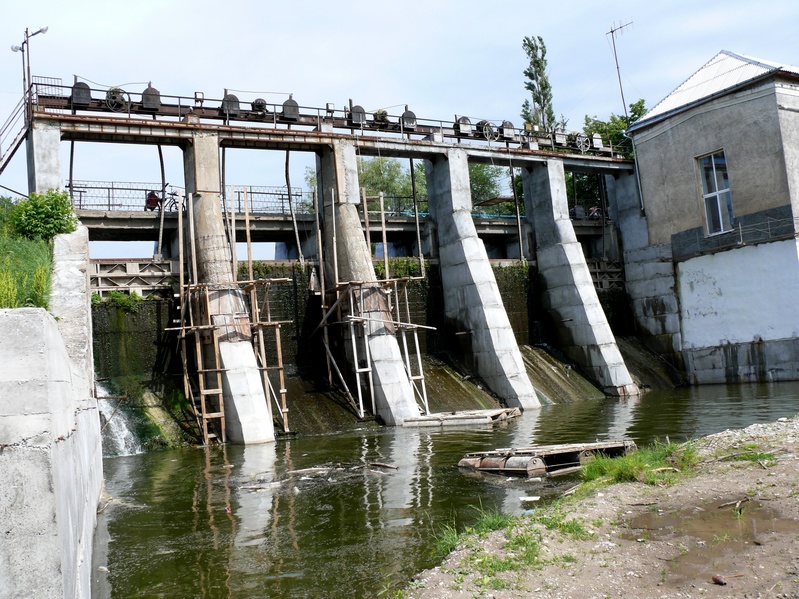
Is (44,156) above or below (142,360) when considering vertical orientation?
above

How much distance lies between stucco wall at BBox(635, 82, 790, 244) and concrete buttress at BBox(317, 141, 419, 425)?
14.4 m

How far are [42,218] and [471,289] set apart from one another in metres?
15.1

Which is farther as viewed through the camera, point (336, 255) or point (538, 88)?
point (538, 88)

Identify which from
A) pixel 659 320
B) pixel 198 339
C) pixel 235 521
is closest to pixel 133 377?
pixel 198 339

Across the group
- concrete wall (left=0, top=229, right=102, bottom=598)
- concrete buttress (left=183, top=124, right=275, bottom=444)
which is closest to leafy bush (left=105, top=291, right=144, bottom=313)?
concrete buttress (left=183, top=124, right=275, bottom=444)

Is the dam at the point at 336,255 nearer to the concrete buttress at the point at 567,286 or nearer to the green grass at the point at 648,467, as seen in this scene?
the concrete buttress at the point at 567,286

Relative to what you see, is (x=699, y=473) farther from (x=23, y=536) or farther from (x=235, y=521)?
(x=23, y=536)

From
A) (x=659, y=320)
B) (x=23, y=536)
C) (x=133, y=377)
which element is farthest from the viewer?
(x=659, y=320)

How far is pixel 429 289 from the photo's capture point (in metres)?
30.9

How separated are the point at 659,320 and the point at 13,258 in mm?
27015

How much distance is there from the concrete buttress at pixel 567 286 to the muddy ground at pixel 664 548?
20.8 metres

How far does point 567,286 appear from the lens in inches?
1259

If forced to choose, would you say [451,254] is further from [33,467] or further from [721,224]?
[33,467]

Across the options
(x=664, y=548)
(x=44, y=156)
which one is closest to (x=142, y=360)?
(x=44, y=156)
